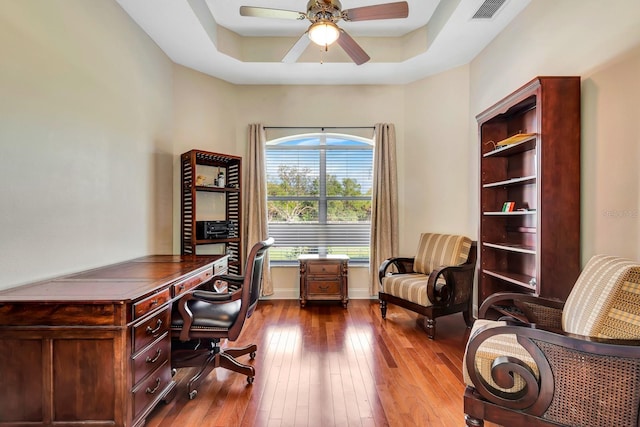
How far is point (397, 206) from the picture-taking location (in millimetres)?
4254

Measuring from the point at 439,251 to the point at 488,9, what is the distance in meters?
2.45

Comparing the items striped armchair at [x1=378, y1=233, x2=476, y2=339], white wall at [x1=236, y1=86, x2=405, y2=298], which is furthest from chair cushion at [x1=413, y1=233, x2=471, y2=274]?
white wall at [x1=236, y1=86, x2=405, y2=298]

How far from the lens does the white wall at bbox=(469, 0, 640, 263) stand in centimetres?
179

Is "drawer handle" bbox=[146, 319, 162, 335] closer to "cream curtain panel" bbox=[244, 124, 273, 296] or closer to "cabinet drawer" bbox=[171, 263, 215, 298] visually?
"cabinet drawer" bbox=[171, 263, 215, 298]

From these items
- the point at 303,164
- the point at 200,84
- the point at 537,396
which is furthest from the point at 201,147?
the point at 537,396

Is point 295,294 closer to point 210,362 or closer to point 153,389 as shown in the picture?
point 210,362

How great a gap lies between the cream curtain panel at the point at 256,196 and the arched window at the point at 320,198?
26 centimetres

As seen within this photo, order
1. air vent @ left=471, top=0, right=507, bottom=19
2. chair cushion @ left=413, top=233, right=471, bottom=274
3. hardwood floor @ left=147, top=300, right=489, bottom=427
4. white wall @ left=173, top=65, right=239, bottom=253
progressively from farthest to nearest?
white wall @ left=173, top=65, right=239, bottom=253, chair cushion @ left=413, top=233, right=471, bottom=274, air vent @ left=471, top=0, right=507, bottom=19, hardwood floor @ left=147, top=300, right=489, bottom=427

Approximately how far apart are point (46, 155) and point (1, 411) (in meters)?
1.42

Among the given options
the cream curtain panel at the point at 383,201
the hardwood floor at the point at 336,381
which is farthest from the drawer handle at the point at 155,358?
the cream curtain panel at the point at 383,201

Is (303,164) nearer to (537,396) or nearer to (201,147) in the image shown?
(201,147)

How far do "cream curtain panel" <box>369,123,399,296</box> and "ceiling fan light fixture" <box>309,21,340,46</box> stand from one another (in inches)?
79.2

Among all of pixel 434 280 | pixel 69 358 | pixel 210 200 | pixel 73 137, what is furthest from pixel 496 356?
pixel 210 200

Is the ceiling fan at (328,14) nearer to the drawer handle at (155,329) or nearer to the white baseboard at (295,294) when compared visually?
the drawer handle at (155,329)
